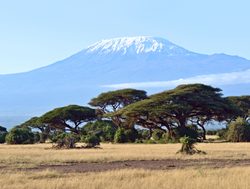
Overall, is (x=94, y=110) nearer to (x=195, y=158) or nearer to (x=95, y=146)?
(x=95, y=146)

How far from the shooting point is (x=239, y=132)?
62.1m

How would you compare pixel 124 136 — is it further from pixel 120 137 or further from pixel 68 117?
pixel 68 117

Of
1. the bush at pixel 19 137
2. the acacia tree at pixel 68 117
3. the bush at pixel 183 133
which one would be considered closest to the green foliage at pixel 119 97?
the acacia tree at pixel 68 117

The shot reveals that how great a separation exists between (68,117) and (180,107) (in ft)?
73.3

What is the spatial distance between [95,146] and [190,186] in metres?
31.7

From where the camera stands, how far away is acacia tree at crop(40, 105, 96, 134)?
268 ft

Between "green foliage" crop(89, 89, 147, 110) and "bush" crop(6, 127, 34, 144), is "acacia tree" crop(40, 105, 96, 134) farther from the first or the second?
"bush" crop(6, 127, 34, 144)

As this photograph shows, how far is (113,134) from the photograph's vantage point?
2805 inches

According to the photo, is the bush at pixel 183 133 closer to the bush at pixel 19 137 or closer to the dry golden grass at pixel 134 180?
the bush at pixel 19 137

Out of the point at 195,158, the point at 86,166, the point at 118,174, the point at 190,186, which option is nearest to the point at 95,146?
the point at 195,158

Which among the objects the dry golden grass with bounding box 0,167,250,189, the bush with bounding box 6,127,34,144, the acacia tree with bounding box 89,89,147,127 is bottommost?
the dry golden grass with bounding box 0,167,250,189

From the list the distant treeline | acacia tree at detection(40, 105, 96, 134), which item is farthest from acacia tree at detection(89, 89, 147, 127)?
acacia tree at detection(40, 105, 96, 134)

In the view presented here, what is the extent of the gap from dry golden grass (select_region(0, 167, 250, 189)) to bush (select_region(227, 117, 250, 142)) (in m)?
42.0

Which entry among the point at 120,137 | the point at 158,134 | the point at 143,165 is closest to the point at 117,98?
the point at 158,134
